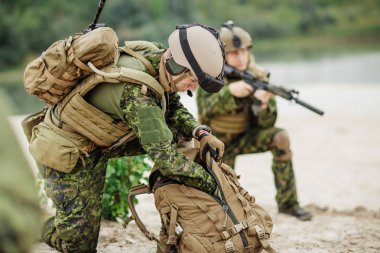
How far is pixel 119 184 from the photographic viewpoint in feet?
15.8

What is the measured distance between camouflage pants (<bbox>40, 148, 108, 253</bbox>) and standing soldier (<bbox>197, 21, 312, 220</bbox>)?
2083 millimetres

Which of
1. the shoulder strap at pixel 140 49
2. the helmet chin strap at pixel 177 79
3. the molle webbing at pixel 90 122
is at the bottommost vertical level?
the molle webbing at pixel 90 122

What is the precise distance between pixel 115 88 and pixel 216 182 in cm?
89

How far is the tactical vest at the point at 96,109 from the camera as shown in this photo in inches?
138

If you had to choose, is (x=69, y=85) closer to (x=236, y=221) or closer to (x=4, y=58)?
(x=236, y=221)

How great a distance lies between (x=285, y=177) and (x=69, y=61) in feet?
9.63

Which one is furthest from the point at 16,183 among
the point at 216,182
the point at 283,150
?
the point at 283,150

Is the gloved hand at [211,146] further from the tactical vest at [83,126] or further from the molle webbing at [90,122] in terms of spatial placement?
the molle webbing at [90,122]

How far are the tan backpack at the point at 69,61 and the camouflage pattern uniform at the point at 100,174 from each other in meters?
0.22

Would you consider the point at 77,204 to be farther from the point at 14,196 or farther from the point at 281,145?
the point at 281,145

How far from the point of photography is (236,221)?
355cm

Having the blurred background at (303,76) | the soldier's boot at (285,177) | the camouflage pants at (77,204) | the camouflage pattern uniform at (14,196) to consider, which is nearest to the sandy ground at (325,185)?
the blurred background at (303,76)

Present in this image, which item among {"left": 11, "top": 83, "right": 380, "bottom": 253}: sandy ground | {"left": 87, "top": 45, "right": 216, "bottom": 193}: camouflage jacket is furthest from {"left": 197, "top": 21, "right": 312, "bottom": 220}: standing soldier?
{"left": 87, "top": 45, "right": 216, "bottom": 193}: camouflage jacket

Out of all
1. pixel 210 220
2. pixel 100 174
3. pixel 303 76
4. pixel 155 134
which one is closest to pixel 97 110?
pixel 155 134
